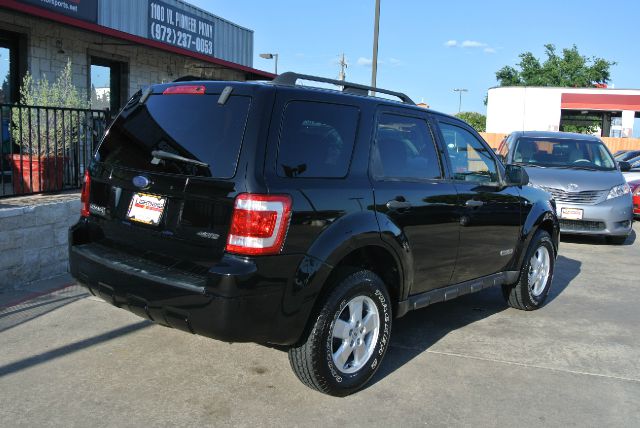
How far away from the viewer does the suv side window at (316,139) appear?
3285 millimetres

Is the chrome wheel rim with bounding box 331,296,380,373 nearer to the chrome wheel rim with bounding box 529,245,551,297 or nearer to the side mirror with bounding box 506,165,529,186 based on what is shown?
the side mirror with bounding box 506,165,529,186

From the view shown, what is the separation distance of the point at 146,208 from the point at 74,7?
8.77 m

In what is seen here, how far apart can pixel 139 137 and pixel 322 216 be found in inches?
51.3

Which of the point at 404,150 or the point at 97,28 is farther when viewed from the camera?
the point at 97,28

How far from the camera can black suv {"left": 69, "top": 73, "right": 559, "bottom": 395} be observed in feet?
10.2

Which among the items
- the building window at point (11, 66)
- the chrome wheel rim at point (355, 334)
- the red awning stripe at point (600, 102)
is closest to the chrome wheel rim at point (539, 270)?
the chrome wheel rim at point (355, 334)

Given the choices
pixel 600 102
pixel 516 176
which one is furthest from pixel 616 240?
pixel 600 102

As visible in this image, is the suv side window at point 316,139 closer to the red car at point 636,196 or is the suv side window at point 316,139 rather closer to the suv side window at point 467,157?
the suv side window at point 467,157

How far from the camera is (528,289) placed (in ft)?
18.2

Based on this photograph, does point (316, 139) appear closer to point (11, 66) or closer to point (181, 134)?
point (181, 134)

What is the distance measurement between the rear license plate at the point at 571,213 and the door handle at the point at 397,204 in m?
5.95

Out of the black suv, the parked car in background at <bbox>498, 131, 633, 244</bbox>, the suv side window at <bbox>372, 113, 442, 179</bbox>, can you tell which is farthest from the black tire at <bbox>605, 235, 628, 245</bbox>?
the suv side window at <bbox>372, 113, 442, 179</bbox>

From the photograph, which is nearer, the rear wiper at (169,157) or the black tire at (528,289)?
the rear wiper at (169,157)

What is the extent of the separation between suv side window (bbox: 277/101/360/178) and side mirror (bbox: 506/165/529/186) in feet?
6.65
